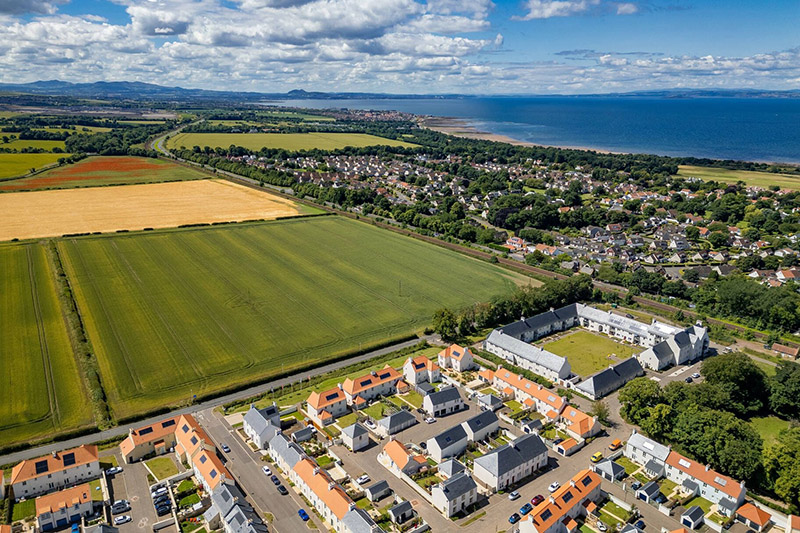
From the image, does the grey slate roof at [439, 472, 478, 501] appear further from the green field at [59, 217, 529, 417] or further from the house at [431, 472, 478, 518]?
the green field at [59, 217, 529, 417]

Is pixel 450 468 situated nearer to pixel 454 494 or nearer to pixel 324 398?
pixel 454 494

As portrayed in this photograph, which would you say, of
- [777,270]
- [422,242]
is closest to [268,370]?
[422,242]

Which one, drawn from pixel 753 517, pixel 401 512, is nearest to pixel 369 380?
pixel 401 512

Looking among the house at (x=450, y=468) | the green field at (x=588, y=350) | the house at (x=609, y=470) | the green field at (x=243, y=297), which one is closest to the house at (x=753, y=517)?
the house at (x=609, y=470)

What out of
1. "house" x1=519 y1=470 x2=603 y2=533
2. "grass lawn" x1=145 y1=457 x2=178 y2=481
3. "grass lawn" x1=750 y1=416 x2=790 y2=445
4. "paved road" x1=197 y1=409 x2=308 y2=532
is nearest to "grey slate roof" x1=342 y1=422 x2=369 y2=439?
"paved road" x1=197 y1=409 x2=308 y2=532

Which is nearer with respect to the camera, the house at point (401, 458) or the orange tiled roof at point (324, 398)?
the house at point (401, 458)

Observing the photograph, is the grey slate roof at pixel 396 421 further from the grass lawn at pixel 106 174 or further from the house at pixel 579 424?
the grass lawn at pixel 106 174

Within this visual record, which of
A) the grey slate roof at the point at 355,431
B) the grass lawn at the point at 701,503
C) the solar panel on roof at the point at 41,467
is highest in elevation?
the solar panel on roof at the point at 41,467

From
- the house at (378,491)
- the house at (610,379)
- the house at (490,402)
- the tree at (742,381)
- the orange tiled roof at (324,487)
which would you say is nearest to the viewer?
the orange tiled roof at (324,487)
